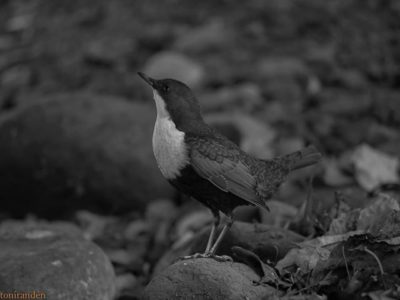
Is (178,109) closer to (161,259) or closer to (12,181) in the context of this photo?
(161,259)

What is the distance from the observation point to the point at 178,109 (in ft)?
15.9

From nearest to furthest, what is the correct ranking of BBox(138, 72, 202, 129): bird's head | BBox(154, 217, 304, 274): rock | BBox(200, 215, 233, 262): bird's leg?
BBox(200, 215, 233, 262): bird's leg < BBox(154, 217, 304, 274): rock < BBox(138, 72, 202, 129): bird's head

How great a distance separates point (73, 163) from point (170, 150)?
2412 millimetres

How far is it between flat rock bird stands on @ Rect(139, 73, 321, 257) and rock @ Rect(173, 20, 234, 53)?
446 centimetres

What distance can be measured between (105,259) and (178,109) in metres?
1.20

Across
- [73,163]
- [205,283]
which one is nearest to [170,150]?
[205,283]

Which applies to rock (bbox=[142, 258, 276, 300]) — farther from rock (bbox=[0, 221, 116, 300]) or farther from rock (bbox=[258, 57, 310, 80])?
rock (bbox=[258, 57, 310, 80])

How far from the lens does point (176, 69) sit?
859 centimetres

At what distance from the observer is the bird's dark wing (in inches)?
181

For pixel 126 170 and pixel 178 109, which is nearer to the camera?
pixel 178 109

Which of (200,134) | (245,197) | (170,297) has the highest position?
(200,134)

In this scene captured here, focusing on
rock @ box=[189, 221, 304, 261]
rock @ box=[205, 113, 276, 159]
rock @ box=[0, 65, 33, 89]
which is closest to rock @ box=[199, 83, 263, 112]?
rock @ box=[205, 113, 276, 159]

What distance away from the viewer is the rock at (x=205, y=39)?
936cm

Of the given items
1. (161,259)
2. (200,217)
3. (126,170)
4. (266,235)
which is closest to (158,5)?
(126,170)
